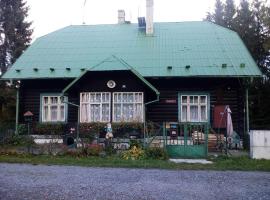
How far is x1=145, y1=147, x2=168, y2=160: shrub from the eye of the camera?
1410 centimetres

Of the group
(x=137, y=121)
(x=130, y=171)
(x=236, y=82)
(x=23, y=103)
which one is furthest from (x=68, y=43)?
(x=130, y=171)

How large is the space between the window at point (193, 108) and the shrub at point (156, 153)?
20.3 ft

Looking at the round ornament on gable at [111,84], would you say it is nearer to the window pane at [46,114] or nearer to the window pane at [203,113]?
the window pane at [46,114]

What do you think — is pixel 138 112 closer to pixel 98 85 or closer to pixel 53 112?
pixel 98 85

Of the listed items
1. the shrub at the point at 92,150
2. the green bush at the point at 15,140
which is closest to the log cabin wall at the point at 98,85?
the green bush at the point at 15,140

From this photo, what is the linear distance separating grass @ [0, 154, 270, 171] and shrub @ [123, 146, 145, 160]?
35 centimetres

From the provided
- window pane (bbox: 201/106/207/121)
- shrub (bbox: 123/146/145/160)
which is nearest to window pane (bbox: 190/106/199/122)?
window pane (bbox: 201/106/207/121)

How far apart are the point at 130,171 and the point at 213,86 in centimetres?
1011

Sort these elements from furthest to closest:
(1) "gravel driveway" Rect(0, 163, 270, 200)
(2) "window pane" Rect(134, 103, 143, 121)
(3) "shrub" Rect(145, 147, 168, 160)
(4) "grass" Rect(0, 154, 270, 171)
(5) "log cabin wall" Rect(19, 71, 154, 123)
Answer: (5) "log cabin wall" Rect(19, 71, 154, 123), (2) "window pane" Rect(134, 103, 143, 121), (3) "shrub" Rect(145, 147, 168, 160), (4) "grass" Rect(0, 154, 270, 171), (1) "gravel driveway" Rect(0, 163, 270, 200)

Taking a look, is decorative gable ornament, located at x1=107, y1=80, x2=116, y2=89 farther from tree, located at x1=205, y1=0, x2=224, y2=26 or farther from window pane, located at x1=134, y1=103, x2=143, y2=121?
tree, located at x1=205, y1=0, x2=224, y2=26

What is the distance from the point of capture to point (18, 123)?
21.4 metres

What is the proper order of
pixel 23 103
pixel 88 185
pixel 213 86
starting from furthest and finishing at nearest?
pixel 23 103 < pixel 213 86 < pixel 88 185

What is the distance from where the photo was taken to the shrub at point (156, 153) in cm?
1410

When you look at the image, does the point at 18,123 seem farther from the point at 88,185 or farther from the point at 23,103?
the point at 88,185
